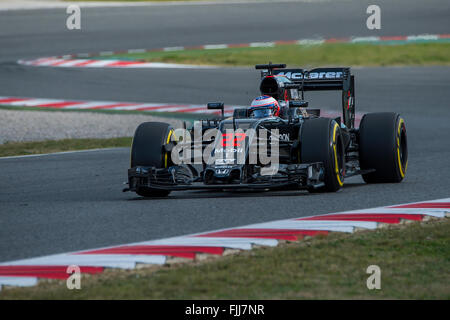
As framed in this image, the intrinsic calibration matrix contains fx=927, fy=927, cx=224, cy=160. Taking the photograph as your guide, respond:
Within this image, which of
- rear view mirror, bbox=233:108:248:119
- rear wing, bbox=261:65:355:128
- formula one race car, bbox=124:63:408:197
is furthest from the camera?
rear wing, bbox=261:65:355:128

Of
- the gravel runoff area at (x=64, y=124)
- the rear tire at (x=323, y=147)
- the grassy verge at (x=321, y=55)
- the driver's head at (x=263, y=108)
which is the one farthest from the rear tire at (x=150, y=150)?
the grassy verge at (x=321, y=55)

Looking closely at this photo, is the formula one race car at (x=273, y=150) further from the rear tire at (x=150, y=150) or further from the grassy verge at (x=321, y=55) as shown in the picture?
the grassy verge at (x=321, y=55)

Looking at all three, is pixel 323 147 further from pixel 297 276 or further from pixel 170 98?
pixel 170 98

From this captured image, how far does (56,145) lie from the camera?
1709 centimetres

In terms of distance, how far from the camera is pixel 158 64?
27.5 meters

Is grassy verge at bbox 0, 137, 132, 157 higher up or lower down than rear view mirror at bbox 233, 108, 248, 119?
lower down

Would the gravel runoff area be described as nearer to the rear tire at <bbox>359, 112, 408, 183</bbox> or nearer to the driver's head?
the driver's head

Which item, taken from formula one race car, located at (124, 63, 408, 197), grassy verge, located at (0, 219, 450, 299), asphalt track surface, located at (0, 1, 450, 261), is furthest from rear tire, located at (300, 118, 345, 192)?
grassy verge, located at (0, 219, 450, 299)

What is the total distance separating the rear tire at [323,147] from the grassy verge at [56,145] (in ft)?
22.9

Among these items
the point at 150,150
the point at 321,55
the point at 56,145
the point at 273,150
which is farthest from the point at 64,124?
the point at 321,55

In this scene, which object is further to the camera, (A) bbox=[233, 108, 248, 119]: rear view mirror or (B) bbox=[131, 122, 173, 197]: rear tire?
(A) bbox=[233, 108, 248, 119]: rear view mirror

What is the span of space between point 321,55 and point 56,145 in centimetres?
1231

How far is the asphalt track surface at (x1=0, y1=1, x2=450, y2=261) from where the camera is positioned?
30.1ft

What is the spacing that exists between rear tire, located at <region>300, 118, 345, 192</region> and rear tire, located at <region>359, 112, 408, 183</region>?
1.08 metres
